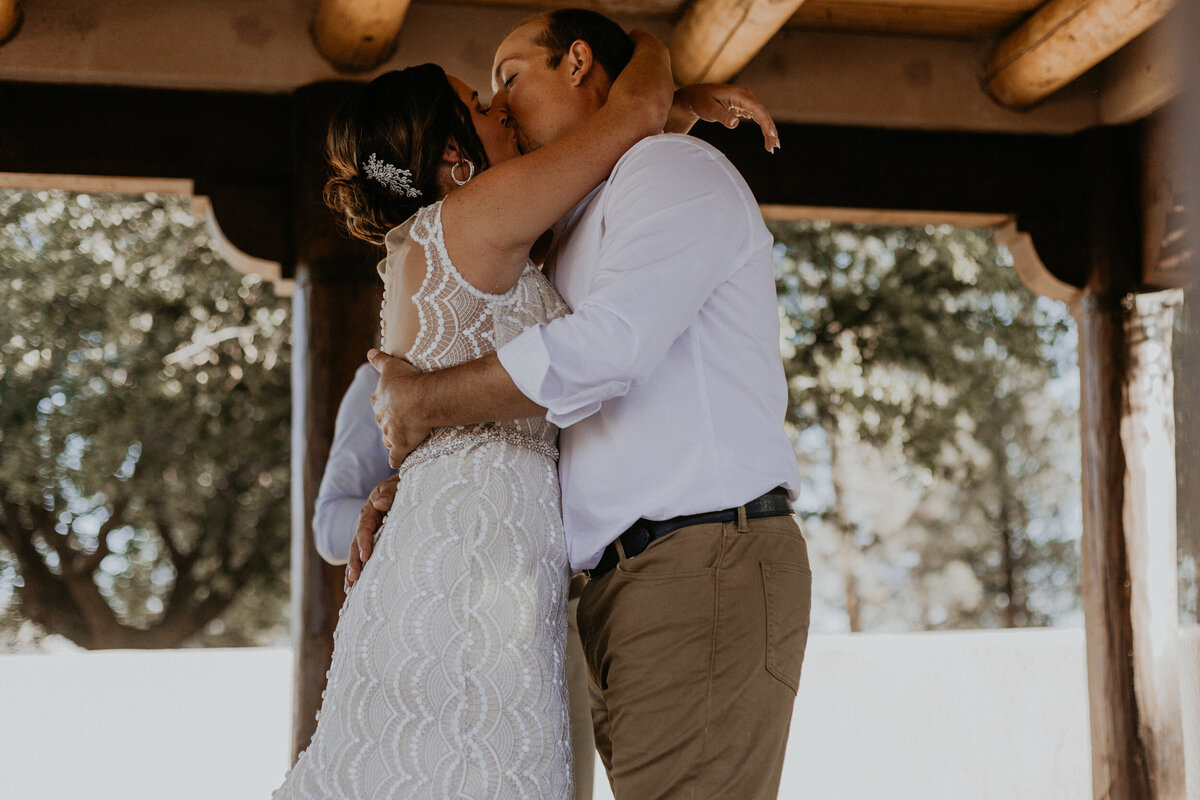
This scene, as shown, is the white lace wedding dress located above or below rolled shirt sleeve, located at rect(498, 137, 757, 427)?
below

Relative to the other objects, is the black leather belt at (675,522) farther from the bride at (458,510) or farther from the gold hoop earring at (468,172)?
the gold hoop earring at (468,172)

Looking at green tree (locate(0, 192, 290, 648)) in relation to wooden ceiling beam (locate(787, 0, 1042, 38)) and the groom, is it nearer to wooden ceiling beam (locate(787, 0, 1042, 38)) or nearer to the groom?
wooden ceiling beam (locate(787, 0, 1042, 38))

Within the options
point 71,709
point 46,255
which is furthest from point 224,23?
point 46,255

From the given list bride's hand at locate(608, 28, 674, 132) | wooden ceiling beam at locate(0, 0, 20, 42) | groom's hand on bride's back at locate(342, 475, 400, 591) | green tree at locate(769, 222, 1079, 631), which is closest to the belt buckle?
groom's hand on bride's back at locate(342, 475, 400, 591)

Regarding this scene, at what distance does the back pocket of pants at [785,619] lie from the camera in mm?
1558

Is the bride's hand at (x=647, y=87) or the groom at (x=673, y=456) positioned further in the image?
the bride's hand at (x=647, y=87)

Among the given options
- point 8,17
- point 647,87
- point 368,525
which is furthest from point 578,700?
point 8,17

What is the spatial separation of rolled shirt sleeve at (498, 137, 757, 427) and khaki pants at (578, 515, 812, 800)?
0.82 ft

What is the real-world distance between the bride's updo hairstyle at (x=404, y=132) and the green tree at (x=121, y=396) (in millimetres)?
7010

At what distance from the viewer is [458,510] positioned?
1597mm

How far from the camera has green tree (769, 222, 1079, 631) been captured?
28.0 ft

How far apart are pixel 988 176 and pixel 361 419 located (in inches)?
120

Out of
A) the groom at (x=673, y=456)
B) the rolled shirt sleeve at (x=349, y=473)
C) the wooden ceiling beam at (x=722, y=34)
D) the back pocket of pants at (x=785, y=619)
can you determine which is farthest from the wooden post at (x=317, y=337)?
the back pocket of pants at (x=785, y=619)

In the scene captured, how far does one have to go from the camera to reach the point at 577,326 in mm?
1503
